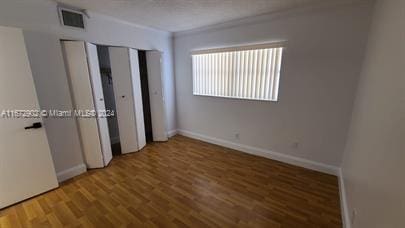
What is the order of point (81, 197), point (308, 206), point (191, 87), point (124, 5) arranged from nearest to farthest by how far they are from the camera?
point (308, 206) < point (81, 197) < point (124, 5) < point (191, 87)

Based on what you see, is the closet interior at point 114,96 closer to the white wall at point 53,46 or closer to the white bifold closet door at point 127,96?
the white bifold closet door at point 127,96

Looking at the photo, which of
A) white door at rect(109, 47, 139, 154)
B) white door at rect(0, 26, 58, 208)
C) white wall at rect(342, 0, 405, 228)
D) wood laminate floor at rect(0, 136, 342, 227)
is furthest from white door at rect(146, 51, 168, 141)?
white wall at rect(342, 0, 405, 228)

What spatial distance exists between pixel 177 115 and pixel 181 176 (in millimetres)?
2051

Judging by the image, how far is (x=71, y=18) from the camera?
242 centimetres

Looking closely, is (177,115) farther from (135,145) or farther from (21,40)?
(21,40)

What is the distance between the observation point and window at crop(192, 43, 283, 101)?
9.41ft

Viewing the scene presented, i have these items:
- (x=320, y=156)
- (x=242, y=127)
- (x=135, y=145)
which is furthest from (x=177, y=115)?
(x=320, y=156)

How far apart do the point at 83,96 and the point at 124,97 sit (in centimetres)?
70

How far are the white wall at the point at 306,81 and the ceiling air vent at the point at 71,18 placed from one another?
2033mm

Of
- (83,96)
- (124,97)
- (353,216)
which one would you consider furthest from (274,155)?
(83,96)

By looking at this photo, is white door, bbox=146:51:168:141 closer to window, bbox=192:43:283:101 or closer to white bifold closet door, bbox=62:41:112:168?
window, bbox=192:43:283:101

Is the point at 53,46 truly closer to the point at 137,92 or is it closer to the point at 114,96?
the point at 114,96

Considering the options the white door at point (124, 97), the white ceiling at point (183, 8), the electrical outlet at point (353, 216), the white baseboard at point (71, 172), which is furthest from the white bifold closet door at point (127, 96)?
the electrical outlet at point (353, 216)

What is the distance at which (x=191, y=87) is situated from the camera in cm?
399
